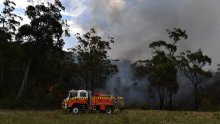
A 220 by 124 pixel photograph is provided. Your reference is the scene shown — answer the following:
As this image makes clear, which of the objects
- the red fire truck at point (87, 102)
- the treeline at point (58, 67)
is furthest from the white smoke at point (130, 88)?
the red fire truck at point (87, 102)

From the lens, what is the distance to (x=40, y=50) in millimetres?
67438

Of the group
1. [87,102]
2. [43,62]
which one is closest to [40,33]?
[43,62]

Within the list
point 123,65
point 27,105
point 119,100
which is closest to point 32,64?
point 27,105

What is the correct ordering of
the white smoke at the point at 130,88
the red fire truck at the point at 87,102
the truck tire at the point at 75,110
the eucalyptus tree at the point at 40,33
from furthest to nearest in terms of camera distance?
the white smoke at the point at 130,88 < the eucalyptus tree at the point at 40,33 < the red fire truck at the point at 87,102 < the truck tire at the point at 75,110

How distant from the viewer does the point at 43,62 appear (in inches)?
2741

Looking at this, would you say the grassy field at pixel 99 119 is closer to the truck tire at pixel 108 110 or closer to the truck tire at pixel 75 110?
the truck tire at pixel 75 110

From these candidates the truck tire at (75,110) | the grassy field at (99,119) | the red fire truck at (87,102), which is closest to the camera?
the grassy field at (99,119)

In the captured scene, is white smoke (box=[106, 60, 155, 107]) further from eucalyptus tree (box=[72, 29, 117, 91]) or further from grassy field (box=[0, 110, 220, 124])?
grassy field (box=[0, 110, 220, 124])

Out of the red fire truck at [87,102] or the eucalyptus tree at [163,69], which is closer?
the red fire truck at [87,102]

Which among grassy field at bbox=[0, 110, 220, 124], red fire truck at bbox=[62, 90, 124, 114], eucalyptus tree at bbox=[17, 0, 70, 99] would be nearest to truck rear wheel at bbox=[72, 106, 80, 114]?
red fire truck at bbox=[62, 90, 124, 114]

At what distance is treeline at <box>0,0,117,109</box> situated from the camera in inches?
2645

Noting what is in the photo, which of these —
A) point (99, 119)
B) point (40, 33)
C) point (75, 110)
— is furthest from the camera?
point (40, 33)

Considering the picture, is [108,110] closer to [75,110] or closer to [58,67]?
[75,110]

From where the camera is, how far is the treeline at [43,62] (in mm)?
67188
